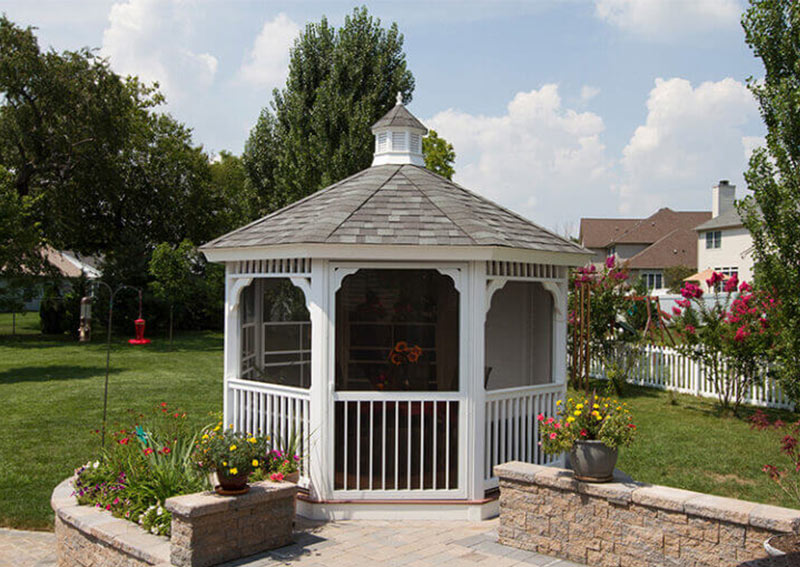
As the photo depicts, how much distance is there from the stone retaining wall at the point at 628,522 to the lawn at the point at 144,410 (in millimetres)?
3589

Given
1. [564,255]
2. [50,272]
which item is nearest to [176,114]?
[50,272]

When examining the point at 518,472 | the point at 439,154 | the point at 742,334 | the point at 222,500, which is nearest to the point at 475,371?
the point at 518,472

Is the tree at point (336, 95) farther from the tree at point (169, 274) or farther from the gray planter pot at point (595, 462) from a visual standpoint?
the gray planter pot at point (595, 462)

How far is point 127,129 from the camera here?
28344mm

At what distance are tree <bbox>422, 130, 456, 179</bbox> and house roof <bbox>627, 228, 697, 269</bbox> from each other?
18654mm

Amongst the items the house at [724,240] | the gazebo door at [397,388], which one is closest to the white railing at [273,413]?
the gazebo door at [397,388]

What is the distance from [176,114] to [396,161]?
95.0 feet

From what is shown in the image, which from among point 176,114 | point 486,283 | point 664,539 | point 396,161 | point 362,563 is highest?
point 176,114

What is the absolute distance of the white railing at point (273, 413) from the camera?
6.55 metres

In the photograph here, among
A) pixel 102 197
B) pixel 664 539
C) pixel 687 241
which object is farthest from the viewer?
pixel 687 241

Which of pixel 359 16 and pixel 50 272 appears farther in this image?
pixel 50 272

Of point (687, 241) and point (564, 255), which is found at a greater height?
point (687, 241)

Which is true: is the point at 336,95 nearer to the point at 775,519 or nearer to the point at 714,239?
the point at 775,519

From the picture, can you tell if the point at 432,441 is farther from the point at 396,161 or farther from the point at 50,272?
the point at 50,272
